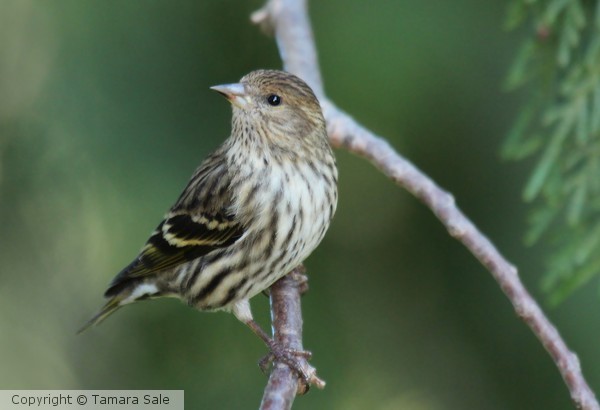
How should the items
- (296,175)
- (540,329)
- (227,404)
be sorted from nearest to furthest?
(540,329) → (296,175) → (227,404)

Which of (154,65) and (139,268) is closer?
→ (139,268)

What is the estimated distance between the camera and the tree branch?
2.32 meters

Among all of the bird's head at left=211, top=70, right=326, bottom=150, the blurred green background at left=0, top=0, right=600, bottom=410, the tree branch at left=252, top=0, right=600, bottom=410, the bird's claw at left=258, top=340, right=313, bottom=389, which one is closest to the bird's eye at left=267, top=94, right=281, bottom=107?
the bird's head at left=211, top=70, right=326, bottom=150

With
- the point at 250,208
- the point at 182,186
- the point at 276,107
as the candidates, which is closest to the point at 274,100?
the point at 276,107

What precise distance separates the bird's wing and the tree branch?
0.38 m

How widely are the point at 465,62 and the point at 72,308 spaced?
4.87ft

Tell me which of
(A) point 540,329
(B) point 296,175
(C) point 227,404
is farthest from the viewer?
(C) point 227,404

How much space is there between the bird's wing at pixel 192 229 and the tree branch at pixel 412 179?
15.0 inches

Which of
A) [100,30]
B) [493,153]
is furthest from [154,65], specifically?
[493,153]

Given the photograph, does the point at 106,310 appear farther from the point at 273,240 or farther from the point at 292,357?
the point at 292,357

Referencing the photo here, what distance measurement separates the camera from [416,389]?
3.38 metres

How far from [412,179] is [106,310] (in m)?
1.07

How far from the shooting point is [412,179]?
279 centimetres

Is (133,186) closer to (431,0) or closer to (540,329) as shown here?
A: (431,0)
